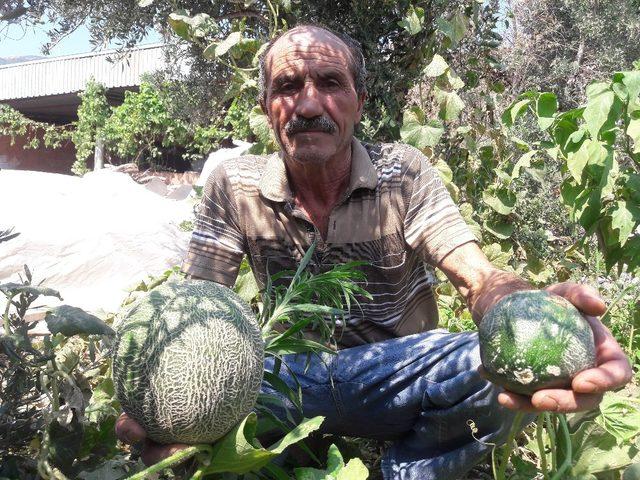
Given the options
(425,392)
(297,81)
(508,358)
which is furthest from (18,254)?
(508,358)

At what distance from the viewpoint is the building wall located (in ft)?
58.0

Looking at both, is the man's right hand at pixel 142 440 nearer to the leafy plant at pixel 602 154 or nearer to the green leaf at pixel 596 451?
the green leaf at pixel 596 451

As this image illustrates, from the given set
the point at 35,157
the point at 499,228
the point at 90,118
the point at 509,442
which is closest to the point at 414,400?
the point at 509,442

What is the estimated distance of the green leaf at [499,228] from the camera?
4.40 m

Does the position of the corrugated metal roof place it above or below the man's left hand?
below

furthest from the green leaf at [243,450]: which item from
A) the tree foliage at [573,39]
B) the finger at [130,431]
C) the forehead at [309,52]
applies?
the tree foliage at [573,39]

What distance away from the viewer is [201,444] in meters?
1.78

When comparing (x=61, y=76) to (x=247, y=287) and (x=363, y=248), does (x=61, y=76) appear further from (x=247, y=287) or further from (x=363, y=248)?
(x=363, y=248)

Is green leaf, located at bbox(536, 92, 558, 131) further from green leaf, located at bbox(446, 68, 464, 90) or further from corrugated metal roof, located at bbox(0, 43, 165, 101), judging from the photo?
corrugated metal roof, located at bbox(0, 43, 165, 101)

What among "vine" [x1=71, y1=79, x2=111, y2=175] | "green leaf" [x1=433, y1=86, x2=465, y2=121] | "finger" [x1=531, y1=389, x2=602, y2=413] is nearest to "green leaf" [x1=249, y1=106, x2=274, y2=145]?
"green leaf" [x1=433, y1=86, x2=465, y2=121]

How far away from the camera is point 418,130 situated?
3.83 metres

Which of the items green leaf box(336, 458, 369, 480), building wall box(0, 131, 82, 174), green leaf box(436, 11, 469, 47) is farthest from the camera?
building wall box(0, 131, 82, 174)

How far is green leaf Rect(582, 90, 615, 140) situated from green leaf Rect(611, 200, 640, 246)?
1.43 feet

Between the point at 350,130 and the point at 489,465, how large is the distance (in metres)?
1.49
